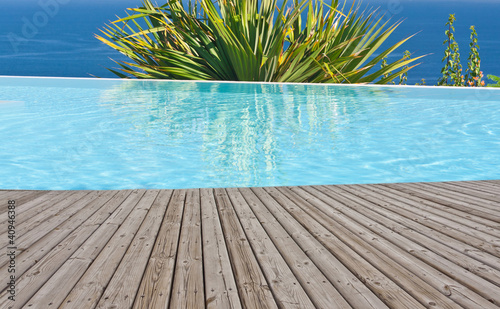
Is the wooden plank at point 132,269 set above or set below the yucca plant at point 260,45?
below

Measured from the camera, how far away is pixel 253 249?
75.9 inches

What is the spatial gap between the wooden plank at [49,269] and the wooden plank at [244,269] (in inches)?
23.3

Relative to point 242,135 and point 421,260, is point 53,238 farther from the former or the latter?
point 242,135

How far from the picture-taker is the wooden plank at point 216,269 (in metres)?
1.49

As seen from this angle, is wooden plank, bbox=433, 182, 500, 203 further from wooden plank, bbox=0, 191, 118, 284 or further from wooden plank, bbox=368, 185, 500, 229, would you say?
wooden plank, bbox=0, 191, 118, 284

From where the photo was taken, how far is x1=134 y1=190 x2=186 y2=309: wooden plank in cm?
149

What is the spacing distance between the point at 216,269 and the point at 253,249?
0.80 feet

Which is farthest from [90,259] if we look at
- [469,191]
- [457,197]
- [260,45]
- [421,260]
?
[260,45]

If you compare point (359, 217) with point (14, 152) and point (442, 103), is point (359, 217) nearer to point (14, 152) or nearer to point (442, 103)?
point (14, 152)

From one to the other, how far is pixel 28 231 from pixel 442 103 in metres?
5.95

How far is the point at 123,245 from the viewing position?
6.48 feet

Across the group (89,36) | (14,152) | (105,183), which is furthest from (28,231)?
(89,36)

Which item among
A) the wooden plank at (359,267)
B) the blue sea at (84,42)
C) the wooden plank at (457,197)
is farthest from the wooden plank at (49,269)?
the blue sea at (84,42)

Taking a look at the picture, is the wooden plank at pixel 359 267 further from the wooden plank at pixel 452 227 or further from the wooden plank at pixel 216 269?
the wooden plank at pixel 452 227
